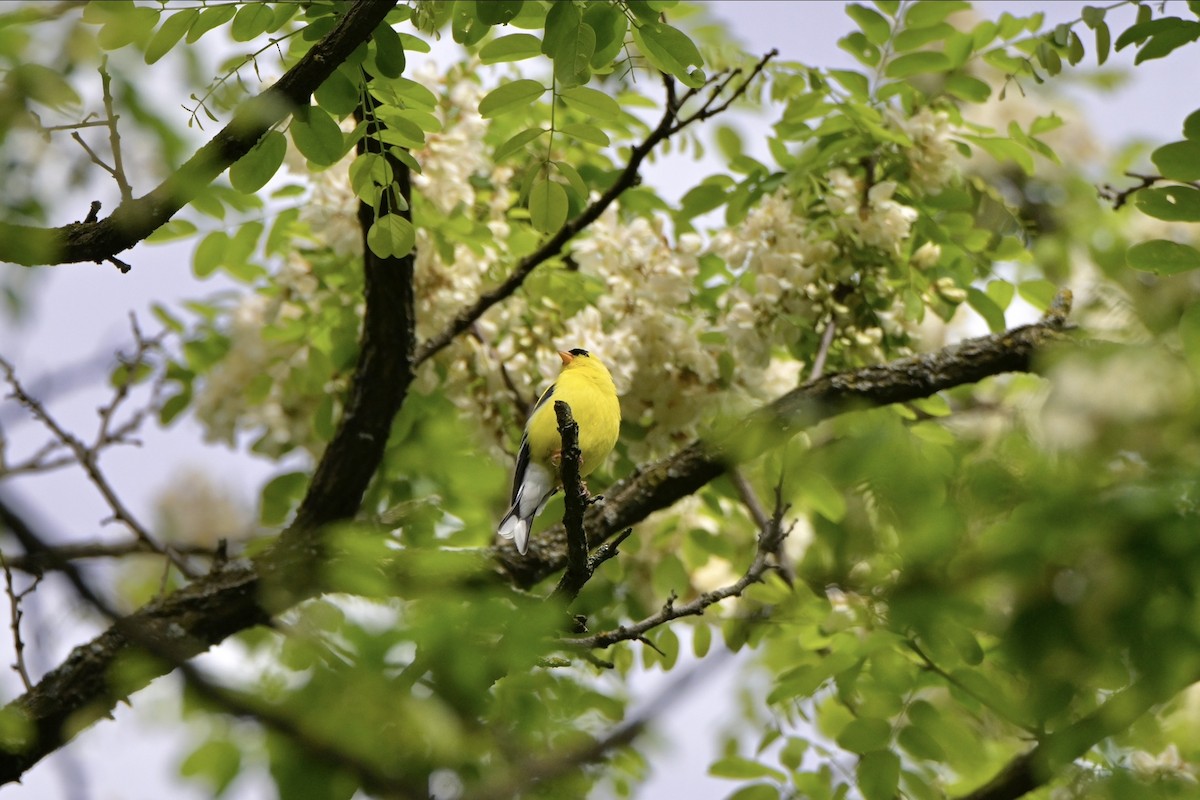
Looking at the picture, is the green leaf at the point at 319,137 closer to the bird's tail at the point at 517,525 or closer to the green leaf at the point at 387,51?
the green leaf at the point at 387,51

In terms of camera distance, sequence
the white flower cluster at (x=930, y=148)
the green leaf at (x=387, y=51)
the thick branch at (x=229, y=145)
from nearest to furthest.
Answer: the thick branch at (x=229, y=145) → the green leaf at (x=387, y=51) → the white flower cluster at (x=930, y=148)

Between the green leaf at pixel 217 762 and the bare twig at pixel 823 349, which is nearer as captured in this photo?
the green leaf at pixel 217 762

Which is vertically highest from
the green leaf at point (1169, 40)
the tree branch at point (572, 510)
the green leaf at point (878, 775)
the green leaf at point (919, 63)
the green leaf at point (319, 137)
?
the green leaf at point (919, 63)

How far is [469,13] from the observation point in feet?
7.52

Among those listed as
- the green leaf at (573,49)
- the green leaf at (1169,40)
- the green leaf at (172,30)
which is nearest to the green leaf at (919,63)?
the green leaf at (1169,40)

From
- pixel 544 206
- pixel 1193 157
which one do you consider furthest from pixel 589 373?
pixel 1193 157

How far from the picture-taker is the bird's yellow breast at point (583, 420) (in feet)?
10.3

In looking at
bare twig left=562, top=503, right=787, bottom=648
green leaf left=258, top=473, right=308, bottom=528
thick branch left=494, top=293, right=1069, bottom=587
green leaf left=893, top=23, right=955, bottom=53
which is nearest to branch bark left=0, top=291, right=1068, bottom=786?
thick branch left=494, top=293, right=1069, bottom=587

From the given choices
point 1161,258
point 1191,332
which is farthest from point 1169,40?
point 1191,332

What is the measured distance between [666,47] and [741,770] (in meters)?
2.35

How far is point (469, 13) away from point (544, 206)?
49 centimetres

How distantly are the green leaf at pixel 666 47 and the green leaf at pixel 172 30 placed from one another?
904 mm

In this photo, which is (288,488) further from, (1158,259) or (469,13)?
(1158,259)

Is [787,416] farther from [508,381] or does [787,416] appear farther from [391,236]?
[391,236]
